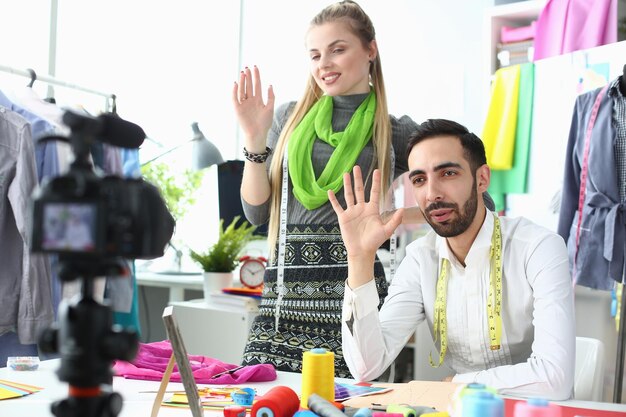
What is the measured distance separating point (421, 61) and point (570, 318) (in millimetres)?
3668

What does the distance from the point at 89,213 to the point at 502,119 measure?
3.83 m

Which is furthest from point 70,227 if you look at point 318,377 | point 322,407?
point 318,377

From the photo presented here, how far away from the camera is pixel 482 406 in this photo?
1.06 m

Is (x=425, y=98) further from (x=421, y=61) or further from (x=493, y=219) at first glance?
(x=493, y=219)

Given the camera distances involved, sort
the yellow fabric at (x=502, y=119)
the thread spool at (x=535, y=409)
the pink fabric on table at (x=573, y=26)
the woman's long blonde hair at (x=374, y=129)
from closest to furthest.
→ 1. the thread spool at (x=535, y=409)
2. the woman's long blonde hair at (x=374, y=129)
3. the pink fabric on table at (x=573, y=26)
4. the yellow fabric at (x=502, y=119)

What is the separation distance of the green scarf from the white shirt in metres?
0.33

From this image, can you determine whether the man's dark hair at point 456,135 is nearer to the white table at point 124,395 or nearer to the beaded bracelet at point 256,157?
the beaded bracelet at point 256,157

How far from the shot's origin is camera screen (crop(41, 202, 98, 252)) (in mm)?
647

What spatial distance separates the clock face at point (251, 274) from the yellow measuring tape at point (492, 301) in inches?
73.0

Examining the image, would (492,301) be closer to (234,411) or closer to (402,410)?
(402,410)

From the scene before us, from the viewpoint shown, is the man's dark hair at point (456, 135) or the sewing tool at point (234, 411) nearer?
the sewing tool at point (234, 411)

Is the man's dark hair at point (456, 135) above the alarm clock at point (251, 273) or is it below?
above

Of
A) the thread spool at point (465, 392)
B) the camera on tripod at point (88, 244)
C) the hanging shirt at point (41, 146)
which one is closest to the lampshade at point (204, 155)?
the hanging shirt at point (41, 146)

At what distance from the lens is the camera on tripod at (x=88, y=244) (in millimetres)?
652
